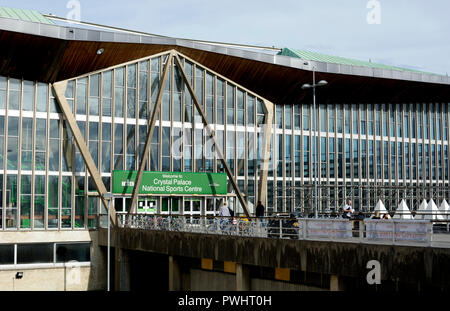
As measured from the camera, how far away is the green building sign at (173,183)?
37834 millimetres

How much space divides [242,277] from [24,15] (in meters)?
22.8

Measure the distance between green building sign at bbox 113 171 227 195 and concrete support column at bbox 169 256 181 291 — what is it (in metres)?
9.35

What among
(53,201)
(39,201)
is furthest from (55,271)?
(39,201)

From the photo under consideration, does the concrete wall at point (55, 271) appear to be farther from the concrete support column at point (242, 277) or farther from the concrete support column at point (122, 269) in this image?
the concrete support column at point (242, 277)

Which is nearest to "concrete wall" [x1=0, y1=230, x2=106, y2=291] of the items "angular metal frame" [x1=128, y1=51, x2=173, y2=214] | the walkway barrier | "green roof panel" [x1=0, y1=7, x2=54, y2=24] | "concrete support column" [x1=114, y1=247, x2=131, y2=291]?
"concrete support column" [x1=114, y1=247, x2=131, y2=291]

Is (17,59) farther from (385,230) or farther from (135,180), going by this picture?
(385,230)

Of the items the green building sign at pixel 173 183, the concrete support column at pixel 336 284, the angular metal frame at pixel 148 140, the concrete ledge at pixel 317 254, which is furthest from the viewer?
the green building sign at pixel 173 183

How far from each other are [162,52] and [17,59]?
8908mm

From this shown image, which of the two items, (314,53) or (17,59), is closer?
(17,59)

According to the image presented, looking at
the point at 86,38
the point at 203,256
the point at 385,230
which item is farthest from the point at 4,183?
the point at 385,230

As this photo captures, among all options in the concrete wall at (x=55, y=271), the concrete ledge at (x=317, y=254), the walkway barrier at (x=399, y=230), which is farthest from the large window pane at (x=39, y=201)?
the walkway barrier at (x=399, y=230)

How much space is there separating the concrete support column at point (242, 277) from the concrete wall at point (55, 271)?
15.5 meters

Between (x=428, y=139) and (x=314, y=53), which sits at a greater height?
(x=314, y=53)

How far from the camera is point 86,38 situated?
3397 cm
